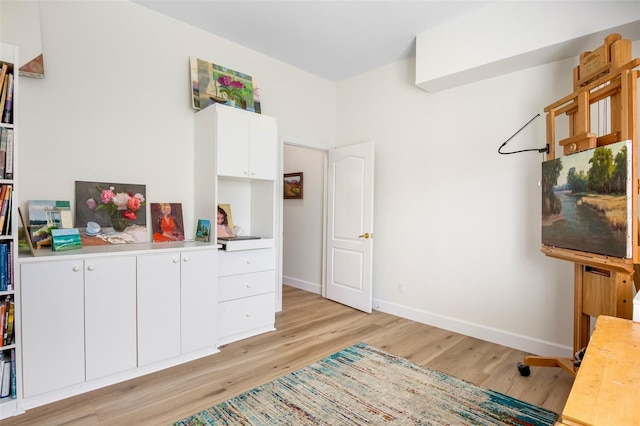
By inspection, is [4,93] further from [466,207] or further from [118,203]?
[466,207]

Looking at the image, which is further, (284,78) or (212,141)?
(284,78)

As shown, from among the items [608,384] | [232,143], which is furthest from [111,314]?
[608,384]

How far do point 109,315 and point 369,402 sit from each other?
73.1 inches

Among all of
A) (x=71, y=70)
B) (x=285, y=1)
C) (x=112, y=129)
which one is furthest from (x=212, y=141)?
(x=285, y=1)

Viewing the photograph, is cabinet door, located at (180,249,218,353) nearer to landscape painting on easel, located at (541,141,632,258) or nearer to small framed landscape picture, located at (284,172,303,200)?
small framed landscape picture, located at (284,172,303,200)

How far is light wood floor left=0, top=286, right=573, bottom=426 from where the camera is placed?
79.4 inches

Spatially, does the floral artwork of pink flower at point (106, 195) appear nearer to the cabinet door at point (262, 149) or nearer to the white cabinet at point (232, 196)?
the white cabinet at point (232, 196)

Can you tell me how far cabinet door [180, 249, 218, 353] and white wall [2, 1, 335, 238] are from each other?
21.8 inches

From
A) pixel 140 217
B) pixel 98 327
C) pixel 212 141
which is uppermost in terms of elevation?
pixel 212 141

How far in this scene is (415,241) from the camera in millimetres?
3771

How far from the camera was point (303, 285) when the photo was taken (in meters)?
5.03

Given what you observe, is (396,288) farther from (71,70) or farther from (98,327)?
(71,70)

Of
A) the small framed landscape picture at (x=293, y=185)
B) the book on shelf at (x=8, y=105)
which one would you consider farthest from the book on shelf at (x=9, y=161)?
the small framed landscape picture at (x=293, y=185)

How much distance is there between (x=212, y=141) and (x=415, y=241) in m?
2.41
